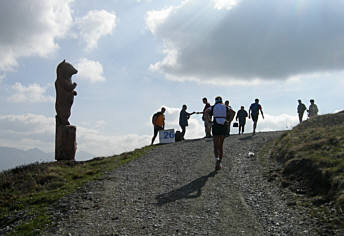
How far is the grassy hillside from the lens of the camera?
764 centimetres

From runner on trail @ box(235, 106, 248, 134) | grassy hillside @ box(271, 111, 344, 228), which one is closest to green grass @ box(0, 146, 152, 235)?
grassy hillside @ box(271, 111, 344, 228)

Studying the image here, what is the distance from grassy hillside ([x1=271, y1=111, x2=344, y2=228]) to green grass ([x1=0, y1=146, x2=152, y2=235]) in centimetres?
625

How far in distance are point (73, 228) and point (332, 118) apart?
15203 millimetres

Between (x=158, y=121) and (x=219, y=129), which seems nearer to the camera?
(x=219, y=129)

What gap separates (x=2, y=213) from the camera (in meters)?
9.47

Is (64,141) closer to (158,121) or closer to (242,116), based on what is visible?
(158,121)

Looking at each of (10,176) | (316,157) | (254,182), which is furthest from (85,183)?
(316,157)

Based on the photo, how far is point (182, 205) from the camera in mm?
8258

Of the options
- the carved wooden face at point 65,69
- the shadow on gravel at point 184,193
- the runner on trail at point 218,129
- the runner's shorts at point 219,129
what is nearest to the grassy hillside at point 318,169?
the runner on trail at point 218,129

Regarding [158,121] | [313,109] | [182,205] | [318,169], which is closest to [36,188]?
[182,205]

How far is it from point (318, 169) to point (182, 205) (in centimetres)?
412

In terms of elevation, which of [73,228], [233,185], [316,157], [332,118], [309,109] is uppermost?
[309,109]

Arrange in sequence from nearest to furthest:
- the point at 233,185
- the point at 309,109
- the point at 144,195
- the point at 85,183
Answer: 1. the point at 144,195
2. the point at 233,185
3. the point at 85,183
4. the point at 309,109

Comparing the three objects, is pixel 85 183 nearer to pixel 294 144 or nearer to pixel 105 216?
pixel 105 216
